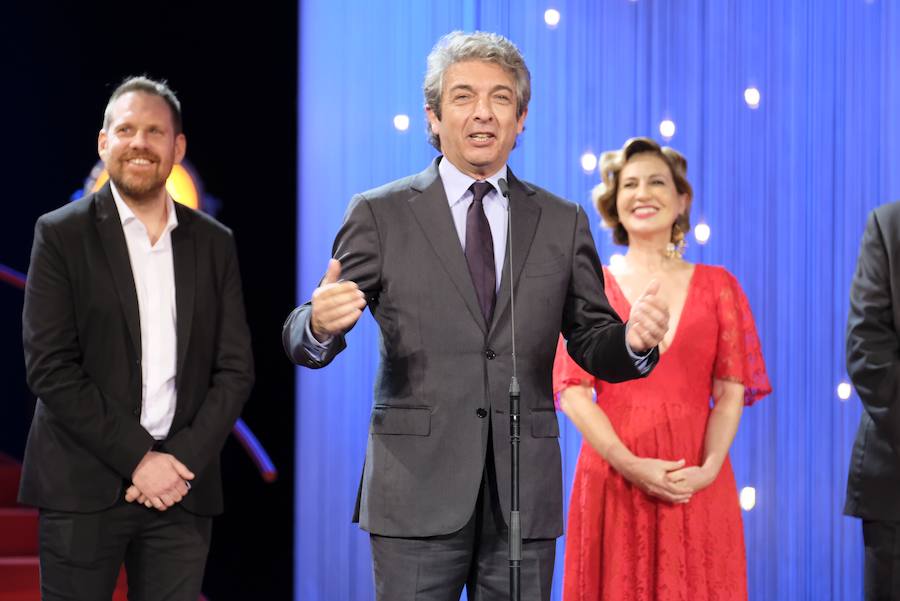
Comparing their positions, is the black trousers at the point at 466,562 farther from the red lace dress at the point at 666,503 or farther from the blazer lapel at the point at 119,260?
the red lace dress at the point at 666,503

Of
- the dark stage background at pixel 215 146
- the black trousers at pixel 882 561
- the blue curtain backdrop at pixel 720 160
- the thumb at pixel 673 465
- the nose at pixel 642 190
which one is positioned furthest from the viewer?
the dark stage background at pixel 215 146

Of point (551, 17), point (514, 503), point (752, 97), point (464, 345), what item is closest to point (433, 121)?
point (464, 345)

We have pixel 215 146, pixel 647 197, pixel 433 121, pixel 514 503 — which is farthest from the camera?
pixel 215 146

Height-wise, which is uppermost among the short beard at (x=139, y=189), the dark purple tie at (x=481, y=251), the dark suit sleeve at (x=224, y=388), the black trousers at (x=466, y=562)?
the short beard at (x=139, y=189)


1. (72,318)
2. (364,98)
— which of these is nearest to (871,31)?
(364,98)

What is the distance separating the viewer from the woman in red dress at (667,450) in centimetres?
307

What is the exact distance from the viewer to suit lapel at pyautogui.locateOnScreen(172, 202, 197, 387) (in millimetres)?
2709

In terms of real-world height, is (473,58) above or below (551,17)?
below

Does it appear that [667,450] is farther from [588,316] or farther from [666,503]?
[588,316]

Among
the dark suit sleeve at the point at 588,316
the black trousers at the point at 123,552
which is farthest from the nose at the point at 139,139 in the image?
the dark suit sleeve at the point at 588,316

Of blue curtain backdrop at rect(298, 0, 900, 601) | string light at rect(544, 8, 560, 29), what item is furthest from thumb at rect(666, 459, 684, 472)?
string light at rect(544, 8, 560, 29)

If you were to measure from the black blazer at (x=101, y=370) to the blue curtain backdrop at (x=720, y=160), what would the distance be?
1323 mm

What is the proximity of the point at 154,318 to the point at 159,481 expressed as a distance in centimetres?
39

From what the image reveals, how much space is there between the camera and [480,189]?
86.4 inches
